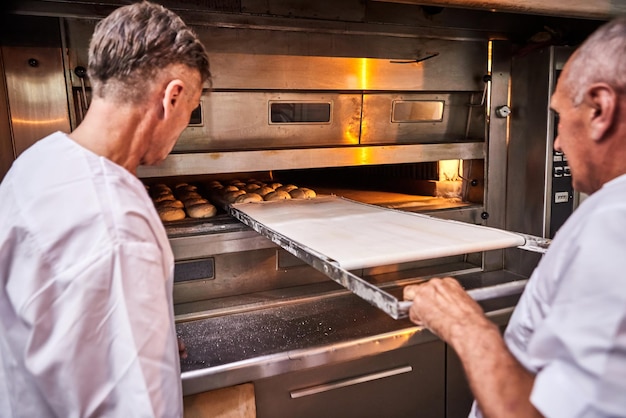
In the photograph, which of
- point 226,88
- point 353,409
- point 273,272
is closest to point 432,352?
point 353,409

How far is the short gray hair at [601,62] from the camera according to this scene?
0.68 meters

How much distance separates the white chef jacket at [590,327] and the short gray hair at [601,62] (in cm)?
15

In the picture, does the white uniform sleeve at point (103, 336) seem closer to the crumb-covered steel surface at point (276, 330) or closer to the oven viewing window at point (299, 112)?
the crumb-covered steel surface at point (276, 330)

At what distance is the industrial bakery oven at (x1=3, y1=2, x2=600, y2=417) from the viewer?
144 centimetres

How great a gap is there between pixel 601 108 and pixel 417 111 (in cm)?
127

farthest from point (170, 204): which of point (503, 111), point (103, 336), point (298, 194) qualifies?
point (503, 111)

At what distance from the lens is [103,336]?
0.81 metres

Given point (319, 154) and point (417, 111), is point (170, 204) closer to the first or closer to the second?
point (319, 154)

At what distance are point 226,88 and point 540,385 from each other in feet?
4.41

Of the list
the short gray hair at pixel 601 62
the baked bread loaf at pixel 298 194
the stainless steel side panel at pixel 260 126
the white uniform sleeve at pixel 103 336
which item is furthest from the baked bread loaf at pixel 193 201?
the short gray hair at pixel 601 62

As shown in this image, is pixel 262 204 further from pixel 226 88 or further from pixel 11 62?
pixel 11 62

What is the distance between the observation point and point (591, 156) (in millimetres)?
764

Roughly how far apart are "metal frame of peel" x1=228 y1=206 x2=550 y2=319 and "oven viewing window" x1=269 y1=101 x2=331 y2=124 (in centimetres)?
51

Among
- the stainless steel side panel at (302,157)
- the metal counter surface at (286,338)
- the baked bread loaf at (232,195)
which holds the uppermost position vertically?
the stainless steel side panel at (302,157)
